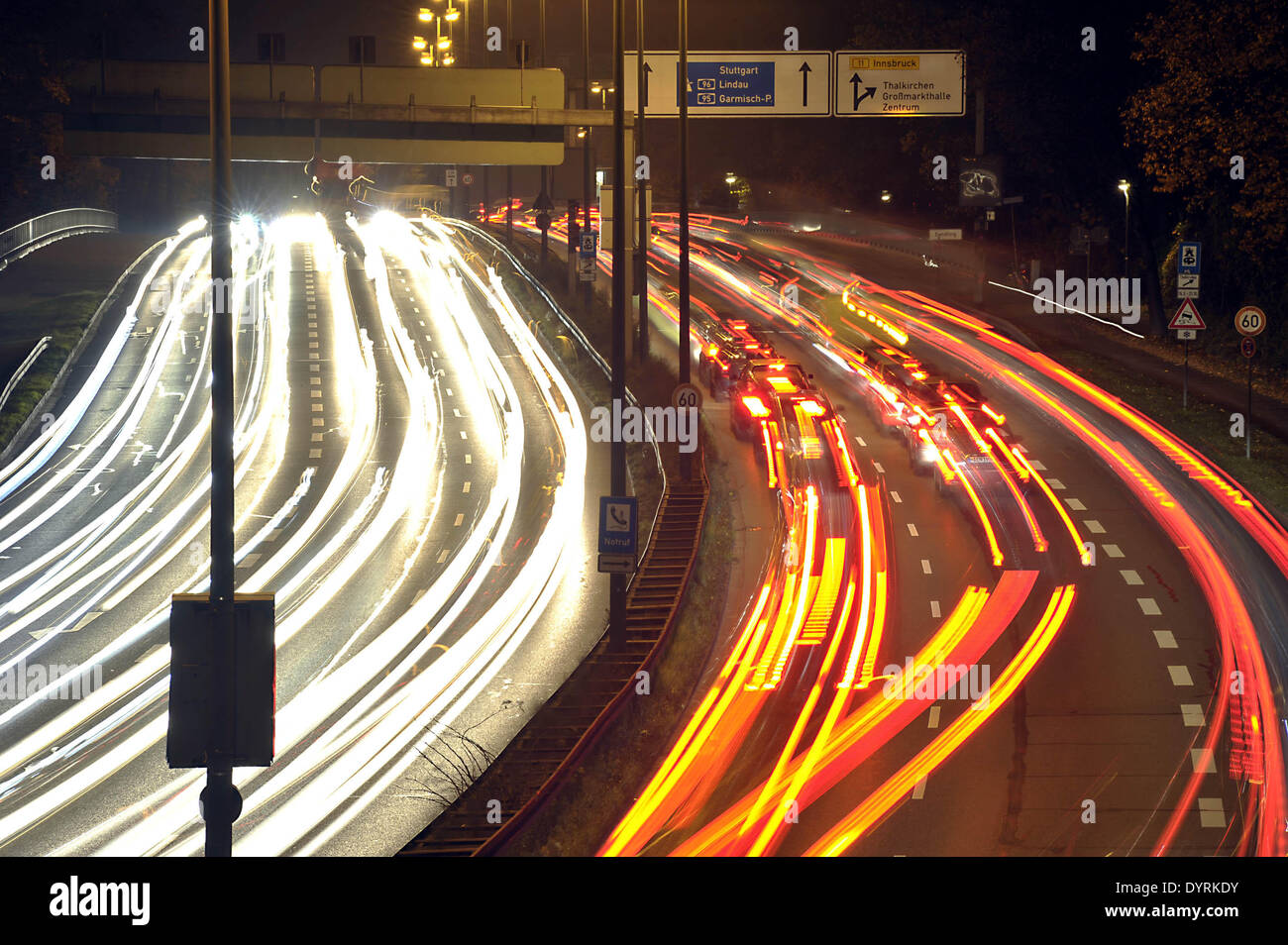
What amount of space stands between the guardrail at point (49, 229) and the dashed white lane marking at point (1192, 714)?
51.8 metres

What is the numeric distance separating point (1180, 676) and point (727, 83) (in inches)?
912

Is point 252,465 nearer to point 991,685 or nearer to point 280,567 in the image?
point 280,567

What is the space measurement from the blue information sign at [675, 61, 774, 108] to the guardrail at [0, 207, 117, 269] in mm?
33126

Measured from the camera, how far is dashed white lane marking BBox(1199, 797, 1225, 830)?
17.1 m

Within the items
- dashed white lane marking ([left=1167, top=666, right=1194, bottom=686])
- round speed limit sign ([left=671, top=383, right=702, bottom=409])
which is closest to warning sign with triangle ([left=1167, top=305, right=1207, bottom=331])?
round speed limit sign ([left=671, top=383, right=702, bottom=409])

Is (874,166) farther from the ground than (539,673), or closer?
farther from the ground

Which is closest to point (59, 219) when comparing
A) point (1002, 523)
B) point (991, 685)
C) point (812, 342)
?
point (812, 342)

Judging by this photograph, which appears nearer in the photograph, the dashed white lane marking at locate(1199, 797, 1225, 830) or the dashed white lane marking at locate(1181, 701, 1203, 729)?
the dashed white lane marking at locate(1199, 797, 1225, 830)

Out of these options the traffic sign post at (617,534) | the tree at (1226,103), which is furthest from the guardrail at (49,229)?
the traffic sign post at (617,534)

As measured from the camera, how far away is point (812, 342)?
5341 cm

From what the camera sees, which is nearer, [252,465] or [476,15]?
[252,465]

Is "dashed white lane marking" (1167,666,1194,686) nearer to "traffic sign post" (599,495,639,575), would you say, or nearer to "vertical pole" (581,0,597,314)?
"traffic sign post" (599,495,639,575)

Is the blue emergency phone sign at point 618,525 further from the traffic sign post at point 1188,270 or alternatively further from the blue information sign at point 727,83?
the blue information sign at point 727,83

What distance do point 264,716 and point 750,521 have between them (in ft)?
74.5
